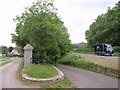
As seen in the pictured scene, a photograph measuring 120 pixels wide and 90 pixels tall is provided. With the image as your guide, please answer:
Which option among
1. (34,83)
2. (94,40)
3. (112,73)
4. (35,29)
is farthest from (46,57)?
(94,40)

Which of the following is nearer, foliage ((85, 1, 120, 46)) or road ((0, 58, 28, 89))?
road ((0, 58, 28, 89))

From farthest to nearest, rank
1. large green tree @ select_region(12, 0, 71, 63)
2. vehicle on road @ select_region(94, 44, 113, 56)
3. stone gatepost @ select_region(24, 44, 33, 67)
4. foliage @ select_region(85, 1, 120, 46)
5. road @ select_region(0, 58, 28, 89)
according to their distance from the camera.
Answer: foliage @ select_region(85, 1, 120, 46) < vehicle on road @ select_region(94, 44, 113, 56) < large green tree @ select_region(12, 0, 71, 63) < stone gatepost @ select_region(24, 44, 33, 67) < road @ select_region(0, 58, 28, 89)

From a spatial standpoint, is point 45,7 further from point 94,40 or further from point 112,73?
point 94,40

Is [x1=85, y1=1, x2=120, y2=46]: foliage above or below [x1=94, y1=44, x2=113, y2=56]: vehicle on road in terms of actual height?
above

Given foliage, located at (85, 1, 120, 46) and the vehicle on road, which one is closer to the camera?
the vehicle on road

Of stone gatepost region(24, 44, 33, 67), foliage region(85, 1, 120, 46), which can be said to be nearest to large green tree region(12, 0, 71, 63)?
stone gatepost region(24, 44, 33, 67)

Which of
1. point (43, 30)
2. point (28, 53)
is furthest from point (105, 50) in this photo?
point (28, 53)

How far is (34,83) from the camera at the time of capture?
49.6 ft

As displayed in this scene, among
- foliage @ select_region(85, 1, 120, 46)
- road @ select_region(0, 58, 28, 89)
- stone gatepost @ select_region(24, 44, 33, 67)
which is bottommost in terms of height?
road @ select_region(0, 58, 28, 89)

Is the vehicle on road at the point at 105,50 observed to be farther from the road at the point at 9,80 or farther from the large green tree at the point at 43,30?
the road at the point at 9,80

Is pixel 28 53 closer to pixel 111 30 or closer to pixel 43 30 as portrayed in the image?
pixel 43 30

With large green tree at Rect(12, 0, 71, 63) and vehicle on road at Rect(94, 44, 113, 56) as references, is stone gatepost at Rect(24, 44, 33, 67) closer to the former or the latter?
→ large green tree at Rect(12, 0, 71, 63)

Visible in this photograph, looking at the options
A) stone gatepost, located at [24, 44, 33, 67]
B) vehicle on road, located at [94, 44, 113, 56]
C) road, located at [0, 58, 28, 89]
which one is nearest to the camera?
road, located at [0, 58, 28, 89]

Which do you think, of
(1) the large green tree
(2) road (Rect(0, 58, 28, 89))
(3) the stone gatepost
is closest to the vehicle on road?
(1) the large green tree
